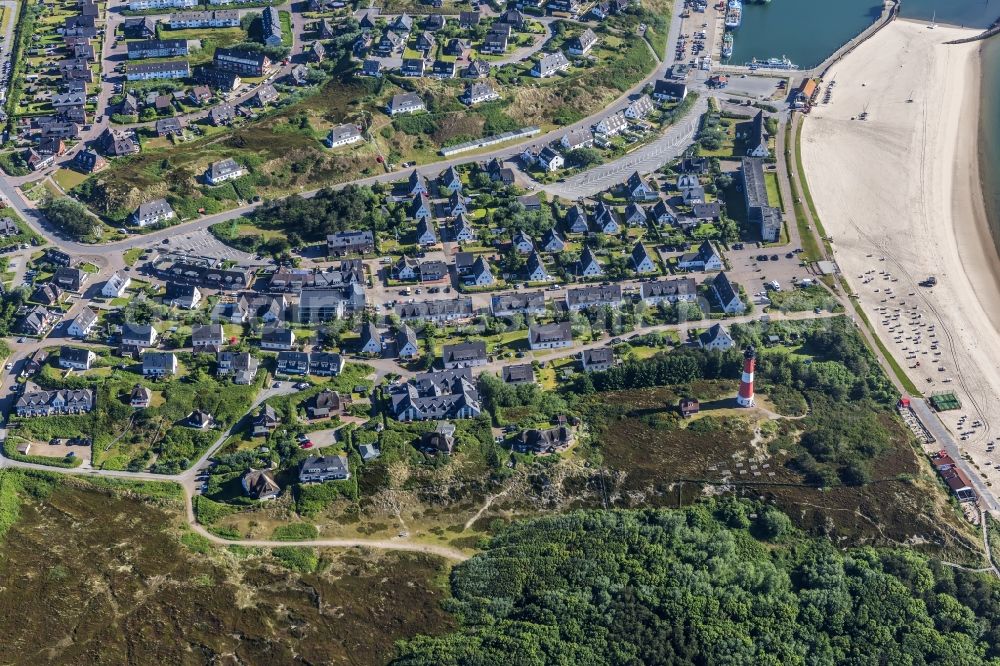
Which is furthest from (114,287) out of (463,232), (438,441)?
(438,441)

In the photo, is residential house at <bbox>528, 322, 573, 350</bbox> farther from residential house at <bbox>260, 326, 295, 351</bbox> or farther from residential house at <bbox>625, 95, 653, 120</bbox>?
residential house at <bbox>625, 95, 653, 120</bbox>

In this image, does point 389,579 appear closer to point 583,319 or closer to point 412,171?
point 583,319

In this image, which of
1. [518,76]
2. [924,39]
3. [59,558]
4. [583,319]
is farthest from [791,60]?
[59,558]

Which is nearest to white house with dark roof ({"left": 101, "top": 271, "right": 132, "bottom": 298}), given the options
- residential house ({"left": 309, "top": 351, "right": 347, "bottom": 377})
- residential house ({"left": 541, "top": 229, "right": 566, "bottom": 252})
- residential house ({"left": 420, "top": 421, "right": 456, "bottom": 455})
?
residential house ({"left": 309, "top": 351, "right": 347, "bottom": 377})

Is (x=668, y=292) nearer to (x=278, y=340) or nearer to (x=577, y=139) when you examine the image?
(x=577, y=139)

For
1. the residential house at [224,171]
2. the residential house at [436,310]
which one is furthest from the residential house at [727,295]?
the residential house at [224,171]

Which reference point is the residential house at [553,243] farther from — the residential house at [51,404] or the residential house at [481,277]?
the residential house at [51,404]
